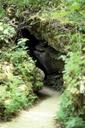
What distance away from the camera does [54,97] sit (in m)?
13.3

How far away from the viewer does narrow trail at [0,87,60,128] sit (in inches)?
355

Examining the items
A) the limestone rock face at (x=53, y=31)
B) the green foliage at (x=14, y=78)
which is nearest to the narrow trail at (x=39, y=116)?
the green foliage at (x=14, y=78)

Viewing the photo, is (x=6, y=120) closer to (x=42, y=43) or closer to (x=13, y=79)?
(x=13, y=79)

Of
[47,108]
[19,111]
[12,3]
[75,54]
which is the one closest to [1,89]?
[19,111]

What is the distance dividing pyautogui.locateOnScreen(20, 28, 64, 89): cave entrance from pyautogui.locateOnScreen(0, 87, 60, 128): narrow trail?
2.15 metres

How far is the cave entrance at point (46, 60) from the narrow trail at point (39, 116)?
215 centimetres

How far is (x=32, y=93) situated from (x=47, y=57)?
3.09 meters

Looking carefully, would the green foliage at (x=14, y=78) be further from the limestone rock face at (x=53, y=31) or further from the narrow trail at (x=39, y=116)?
the limestone rock face at (x=53, y=31)

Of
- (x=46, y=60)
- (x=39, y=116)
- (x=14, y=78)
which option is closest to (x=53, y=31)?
(x=14, y=78)

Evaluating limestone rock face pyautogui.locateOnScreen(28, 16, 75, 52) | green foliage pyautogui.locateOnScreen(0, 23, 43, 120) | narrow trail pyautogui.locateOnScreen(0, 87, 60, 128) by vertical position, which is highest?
limestone rock face pyautogui.locateOnScreen(28, 16, 75, 52)

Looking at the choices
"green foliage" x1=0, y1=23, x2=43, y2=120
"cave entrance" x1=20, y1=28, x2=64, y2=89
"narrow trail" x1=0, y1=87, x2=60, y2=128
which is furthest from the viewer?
"cave entrance" x1=20, y1=28, x2=64, y2=89

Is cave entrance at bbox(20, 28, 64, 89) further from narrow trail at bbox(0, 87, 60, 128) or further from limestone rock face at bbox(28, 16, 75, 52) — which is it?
narrow trail at bbox(0, 87, 60, 128)

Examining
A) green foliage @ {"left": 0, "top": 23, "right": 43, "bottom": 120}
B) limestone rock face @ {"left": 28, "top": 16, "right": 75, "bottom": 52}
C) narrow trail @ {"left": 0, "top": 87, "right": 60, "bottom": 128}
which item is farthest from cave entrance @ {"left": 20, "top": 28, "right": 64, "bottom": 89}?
narrow trail @ {"left": 0, "top": 87, "right": 60, "bottom": 128}

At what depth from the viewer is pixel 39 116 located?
1006cm
